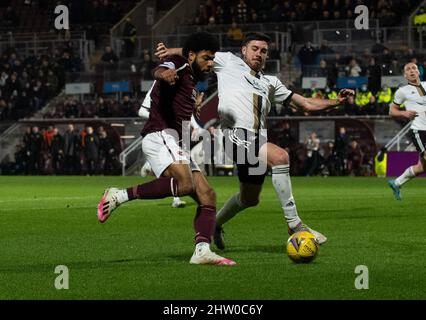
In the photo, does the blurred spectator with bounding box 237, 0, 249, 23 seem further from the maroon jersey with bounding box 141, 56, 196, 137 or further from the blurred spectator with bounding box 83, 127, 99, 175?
the maroon jersey with bounding box 141, 56, 196, 137

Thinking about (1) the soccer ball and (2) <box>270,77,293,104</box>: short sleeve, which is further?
(2) <box>270,77,293,104</box>: short sleeve

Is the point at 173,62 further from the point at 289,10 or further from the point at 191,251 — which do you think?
the point at 289,10

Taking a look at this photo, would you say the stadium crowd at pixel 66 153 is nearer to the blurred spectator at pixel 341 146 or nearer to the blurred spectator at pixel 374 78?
the blurred spectator at pixel 341 146

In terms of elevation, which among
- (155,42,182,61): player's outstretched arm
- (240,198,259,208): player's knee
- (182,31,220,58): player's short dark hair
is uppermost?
(182,31,220,58): player's short dark hair

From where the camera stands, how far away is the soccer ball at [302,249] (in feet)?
32.2

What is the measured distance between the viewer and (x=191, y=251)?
11.1m

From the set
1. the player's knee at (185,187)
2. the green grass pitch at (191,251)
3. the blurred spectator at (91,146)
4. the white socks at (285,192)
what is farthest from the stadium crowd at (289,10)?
the player's knee at (185,187)

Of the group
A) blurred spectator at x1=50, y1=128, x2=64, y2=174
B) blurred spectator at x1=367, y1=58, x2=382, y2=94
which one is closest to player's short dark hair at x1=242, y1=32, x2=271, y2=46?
blurred spectator at x1=367, y1=58, x2=382, y2=94

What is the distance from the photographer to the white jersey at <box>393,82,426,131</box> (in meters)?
19.8

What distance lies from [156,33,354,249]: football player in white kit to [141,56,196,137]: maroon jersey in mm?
981

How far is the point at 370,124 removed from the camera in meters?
35.1

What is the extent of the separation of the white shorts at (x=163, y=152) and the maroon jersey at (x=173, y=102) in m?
0.10
